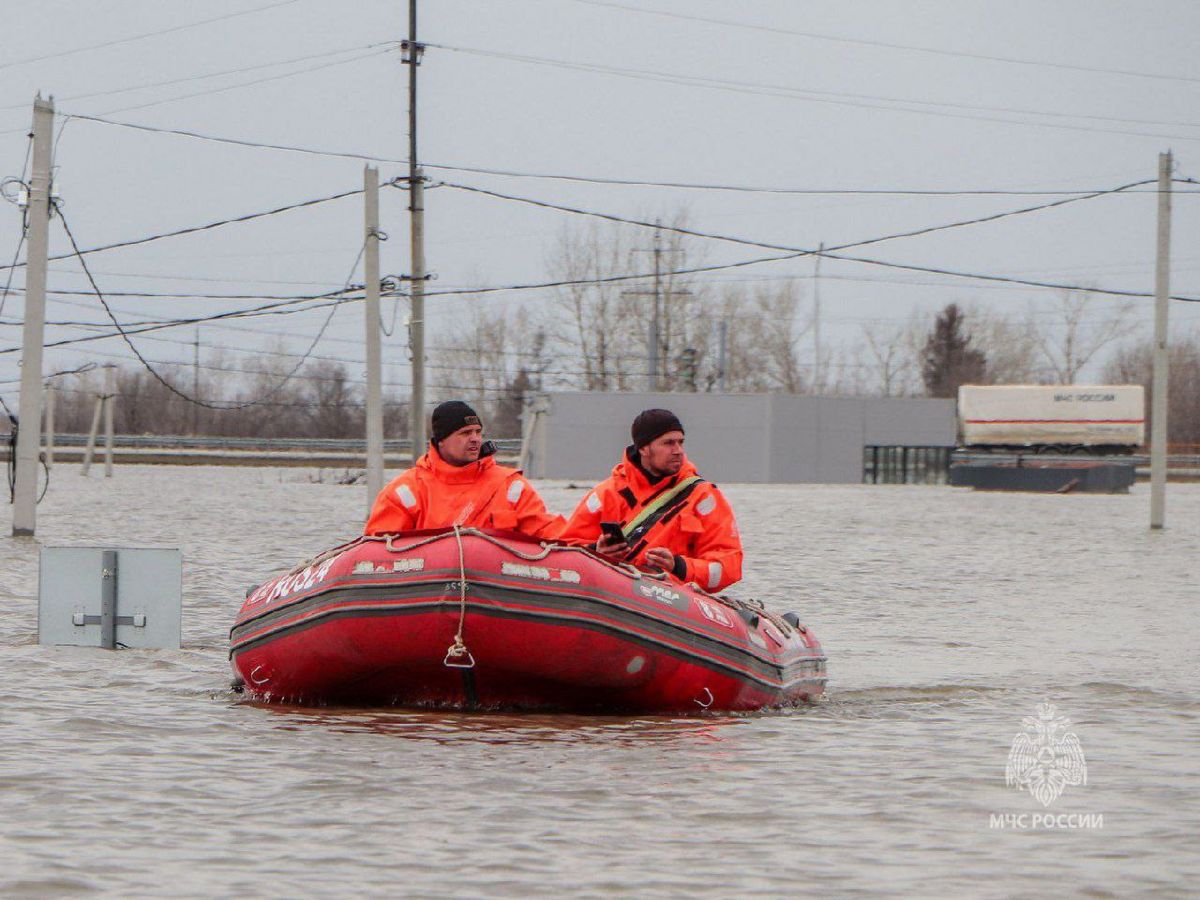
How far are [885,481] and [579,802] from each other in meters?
63.1

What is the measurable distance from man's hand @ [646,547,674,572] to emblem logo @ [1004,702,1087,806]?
6.47 ft

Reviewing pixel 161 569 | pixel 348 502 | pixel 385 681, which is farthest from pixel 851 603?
pixel 348 502

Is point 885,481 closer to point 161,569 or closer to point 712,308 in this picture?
point 712,308

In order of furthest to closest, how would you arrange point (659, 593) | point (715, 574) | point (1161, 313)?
point (1161, 313), point (715, 574), point (659, 593)

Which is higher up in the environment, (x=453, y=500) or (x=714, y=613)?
(x=453, y=500)

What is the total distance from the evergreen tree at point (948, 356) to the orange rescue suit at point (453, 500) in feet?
295

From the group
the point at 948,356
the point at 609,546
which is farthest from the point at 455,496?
the point at 948,356

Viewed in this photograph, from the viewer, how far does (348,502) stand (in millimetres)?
39188

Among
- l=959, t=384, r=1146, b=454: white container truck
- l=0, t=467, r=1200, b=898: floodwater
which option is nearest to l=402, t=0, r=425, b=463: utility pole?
l=0, t=467, r=1200, b=898: floodwater

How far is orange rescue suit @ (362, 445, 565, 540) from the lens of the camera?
9859 mm

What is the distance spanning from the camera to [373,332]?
2756cm

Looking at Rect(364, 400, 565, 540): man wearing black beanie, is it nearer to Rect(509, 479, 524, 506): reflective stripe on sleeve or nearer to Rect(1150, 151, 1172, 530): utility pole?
Rect(509, 479, 524, 506): reflective stripe on sleeve

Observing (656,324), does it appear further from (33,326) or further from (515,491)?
(515,491)

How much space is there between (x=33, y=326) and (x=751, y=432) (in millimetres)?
46110
